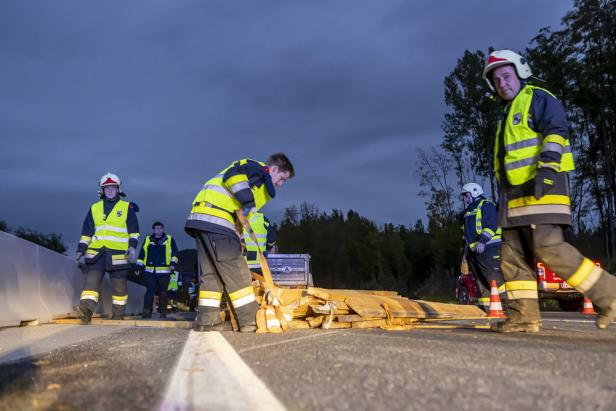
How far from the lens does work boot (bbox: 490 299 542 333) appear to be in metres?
5.66

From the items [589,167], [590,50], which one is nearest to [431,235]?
[589,167]

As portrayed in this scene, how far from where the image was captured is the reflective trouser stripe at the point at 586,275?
5.10 metres

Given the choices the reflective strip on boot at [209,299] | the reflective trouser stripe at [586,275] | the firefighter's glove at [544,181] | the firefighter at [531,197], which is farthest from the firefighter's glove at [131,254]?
the reflective trouser stripe at [586,275]

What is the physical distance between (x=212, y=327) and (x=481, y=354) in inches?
143

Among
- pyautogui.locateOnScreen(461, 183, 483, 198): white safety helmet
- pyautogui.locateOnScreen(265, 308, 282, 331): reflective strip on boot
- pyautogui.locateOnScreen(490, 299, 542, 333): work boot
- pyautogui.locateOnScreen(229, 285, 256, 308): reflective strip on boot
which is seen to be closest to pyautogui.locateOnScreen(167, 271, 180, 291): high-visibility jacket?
pyautogui.locateOnScreen(461, 183, 483, 198): white safety helmet

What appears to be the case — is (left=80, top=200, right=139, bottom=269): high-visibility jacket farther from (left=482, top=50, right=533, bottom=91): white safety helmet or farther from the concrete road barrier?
(left=482, top=50, right=533, bottom=91): white safety helmet

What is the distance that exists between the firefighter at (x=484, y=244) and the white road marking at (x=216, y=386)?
7.73 meters

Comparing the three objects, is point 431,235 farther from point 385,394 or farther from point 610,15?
point 385,394

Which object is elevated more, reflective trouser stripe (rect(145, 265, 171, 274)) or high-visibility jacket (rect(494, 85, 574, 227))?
high-visibility jacket (rect(494, 85, 574, 227))

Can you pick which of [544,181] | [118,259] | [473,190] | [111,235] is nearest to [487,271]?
[473,190]

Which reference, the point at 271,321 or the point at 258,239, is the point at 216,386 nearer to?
the point at 271,321

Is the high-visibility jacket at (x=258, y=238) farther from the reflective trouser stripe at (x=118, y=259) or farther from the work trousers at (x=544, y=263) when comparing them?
the work trousers at (x=544, y=263)

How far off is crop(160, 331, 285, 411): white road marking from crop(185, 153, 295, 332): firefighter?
8.22 feet

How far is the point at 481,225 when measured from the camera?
36.6ft
